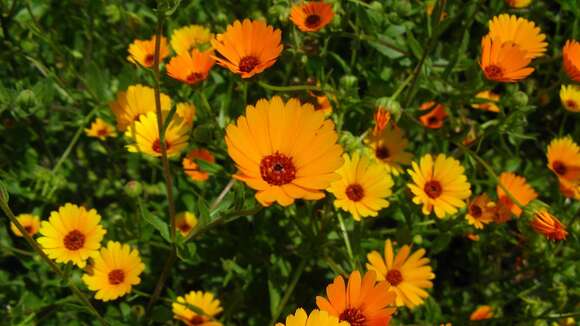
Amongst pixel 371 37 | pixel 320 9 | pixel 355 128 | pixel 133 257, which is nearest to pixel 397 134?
pixel 355 128

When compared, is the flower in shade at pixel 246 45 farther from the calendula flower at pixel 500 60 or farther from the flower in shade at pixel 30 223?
the flower in shade at pixel 30 223

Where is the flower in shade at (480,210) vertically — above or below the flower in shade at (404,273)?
above

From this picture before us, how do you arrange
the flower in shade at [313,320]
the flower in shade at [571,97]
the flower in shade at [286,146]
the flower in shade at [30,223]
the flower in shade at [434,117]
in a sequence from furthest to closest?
the flower in shade at [434,117] → the flower in shade at [571,97] → the flower in shade at [30,223] → the flower in shade at [286,146] → the flower in shade at [313,320]

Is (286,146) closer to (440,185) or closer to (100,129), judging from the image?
(440,185)

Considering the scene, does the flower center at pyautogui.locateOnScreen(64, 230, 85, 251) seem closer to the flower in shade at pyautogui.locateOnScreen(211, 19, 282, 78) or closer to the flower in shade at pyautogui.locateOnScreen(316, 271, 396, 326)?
the flower in shade at pyautogui.locateOnScreen(211, 19, 282, 78)

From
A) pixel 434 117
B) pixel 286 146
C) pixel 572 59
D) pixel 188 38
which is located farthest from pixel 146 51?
pixel 572 59

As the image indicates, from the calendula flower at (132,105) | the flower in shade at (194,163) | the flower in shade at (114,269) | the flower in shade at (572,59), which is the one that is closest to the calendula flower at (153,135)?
the calendula flower at (132,105)

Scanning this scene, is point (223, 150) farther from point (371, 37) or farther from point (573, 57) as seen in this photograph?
point (573, 57)
